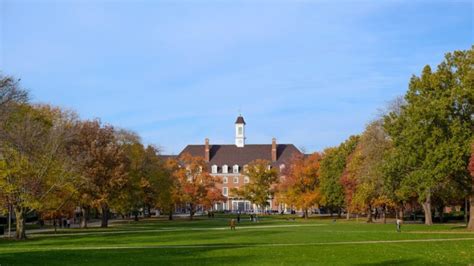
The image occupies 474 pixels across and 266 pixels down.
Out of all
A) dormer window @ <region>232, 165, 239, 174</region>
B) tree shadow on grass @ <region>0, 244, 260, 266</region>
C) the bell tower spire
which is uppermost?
the bell tower spire

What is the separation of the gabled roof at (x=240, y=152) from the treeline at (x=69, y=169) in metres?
64.7

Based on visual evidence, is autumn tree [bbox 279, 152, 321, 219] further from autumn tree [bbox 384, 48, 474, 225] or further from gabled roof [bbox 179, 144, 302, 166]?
gabled roof [bbox 179, 144, 302, 166]

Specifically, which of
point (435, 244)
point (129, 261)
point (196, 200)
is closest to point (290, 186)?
point (196, 200)

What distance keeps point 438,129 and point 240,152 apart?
120108 mm

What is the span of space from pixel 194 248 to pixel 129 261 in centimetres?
773

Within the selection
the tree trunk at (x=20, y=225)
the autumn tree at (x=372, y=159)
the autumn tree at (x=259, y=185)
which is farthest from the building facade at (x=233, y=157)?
the tree trunk at (x=20, y=225)

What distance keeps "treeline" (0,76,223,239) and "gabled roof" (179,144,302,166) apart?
212 feet

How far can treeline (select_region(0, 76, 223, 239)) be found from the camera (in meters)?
47.7

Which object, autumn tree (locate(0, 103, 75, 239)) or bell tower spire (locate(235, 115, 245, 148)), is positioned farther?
bell tower spire (locate(235, 115, 245, 148))

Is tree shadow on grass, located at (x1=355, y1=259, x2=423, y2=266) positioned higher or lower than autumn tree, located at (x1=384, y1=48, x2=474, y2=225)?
lower

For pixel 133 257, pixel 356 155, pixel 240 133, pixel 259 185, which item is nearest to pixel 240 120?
pixel 240 133

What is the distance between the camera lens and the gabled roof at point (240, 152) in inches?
6565

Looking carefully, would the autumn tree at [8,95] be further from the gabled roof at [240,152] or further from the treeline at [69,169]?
the gabled roof at [240,152]

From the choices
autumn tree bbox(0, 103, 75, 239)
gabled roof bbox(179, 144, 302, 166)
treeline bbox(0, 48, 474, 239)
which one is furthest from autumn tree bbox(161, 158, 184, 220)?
gabled roof bbox(179, 144, 302, 166)
